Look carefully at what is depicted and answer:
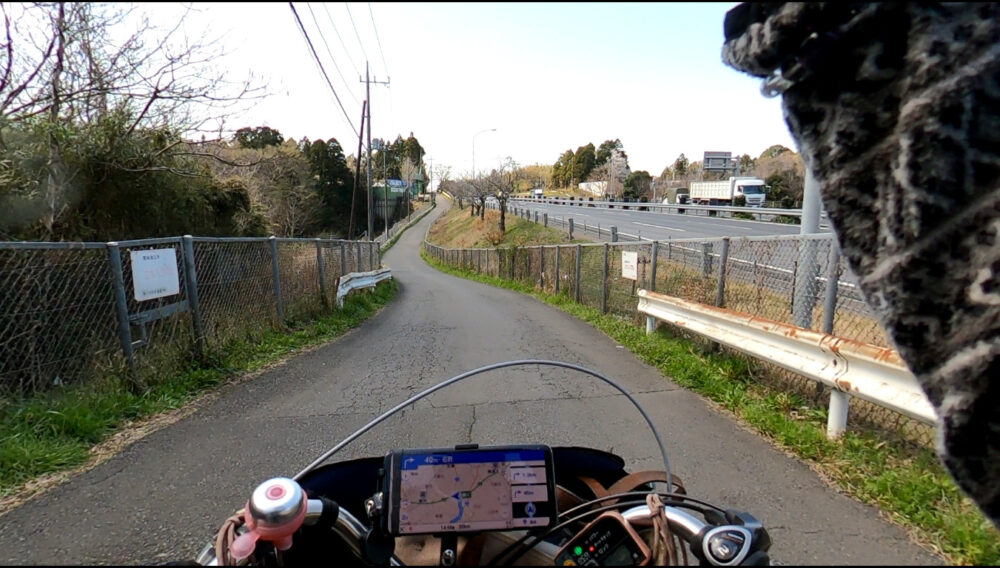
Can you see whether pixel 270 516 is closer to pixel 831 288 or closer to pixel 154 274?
pixel 831 288

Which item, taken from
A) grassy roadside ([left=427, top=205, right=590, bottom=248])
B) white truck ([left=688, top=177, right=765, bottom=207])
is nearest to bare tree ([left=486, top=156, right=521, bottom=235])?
grassy roadside ([left=427, top=205, right=590, bottom=248])

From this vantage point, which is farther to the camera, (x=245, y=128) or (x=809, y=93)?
(x=245, y=128)

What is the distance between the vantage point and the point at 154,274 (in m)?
5.54

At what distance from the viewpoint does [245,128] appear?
9.29 metres

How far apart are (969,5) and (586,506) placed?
1.46m

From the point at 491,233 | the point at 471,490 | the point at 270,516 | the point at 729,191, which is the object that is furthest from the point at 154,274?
the point at 729,191

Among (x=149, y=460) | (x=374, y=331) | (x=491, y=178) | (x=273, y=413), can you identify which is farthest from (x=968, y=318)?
(x=491, y=178)

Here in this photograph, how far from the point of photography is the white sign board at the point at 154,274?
5301 mm

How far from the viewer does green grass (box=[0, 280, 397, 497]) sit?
3.57 m

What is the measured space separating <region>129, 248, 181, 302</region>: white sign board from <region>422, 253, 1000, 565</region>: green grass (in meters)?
5.76

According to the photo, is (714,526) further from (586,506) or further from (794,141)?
(794,141)

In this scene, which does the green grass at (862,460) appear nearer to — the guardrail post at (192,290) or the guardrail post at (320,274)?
the guardrail post at (192,290)

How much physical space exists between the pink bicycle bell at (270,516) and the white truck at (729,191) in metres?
43.6

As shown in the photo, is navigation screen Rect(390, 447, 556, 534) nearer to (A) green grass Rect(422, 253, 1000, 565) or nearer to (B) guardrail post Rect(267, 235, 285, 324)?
(A) green grass Rect(422, 253, 1000, 565)
